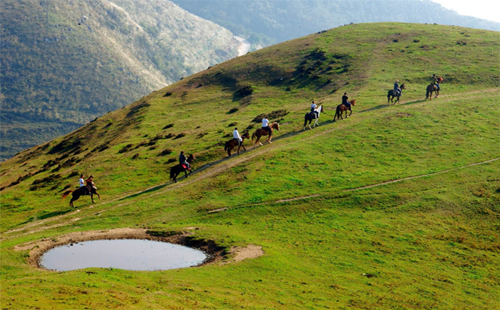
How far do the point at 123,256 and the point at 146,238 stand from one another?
3990 millimetres

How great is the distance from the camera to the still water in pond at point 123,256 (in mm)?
33625

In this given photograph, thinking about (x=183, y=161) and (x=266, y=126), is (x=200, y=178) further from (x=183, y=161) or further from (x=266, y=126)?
(x=266, y=126)

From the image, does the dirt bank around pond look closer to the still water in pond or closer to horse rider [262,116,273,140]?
the still water in pond

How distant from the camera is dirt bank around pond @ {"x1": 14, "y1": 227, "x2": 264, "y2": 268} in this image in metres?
34.8

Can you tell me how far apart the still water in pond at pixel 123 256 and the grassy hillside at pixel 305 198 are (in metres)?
2.02

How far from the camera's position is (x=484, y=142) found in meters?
57.1

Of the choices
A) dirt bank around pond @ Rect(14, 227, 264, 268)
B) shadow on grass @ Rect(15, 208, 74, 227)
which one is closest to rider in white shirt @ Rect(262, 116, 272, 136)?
dirt bank around pond @ Rect(14, 227, 264, 268)

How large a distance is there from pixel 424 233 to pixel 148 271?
886 inches

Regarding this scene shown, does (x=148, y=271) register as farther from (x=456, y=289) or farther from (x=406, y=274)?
(x=456, y=289)

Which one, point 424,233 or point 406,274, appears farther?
point 424,233

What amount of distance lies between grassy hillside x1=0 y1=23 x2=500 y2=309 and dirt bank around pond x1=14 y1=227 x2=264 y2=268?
0.65m

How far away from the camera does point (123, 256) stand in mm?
35188

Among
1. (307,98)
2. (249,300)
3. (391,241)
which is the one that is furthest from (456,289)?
(307,98)

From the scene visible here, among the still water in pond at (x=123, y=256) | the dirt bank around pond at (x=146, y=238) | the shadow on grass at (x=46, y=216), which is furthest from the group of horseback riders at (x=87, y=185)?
the still water in pond at (x=123, y=256)
